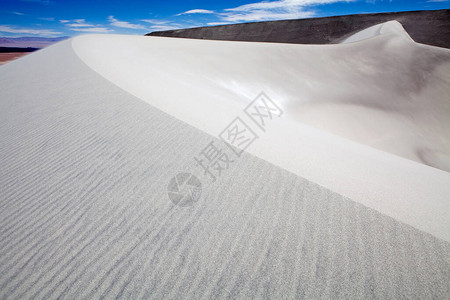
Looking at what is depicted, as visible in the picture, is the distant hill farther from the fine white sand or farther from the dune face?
the dune face

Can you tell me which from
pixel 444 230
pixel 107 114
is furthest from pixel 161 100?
pixel 444 230

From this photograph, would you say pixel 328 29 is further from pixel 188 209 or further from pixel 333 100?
pixel 188 209

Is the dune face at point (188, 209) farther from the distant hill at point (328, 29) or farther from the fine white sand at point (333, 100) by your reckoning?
the distant hill at point (328, 29)

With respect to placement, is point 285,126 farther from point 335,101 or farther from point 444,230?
point 335,101

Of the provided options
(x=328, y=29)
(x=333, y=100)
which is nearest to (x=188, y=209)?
(x=333, y=100)

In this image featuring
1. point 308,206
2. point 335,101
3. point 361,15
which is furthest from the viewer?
point 361,15

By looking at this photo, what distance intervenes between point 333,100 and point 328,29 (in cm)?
2997

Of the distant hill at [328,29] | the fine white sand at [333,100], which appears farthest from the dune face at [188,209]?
the distant hill at [328,29]

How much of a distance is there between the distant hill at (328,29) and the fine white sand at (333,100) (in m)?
19.3

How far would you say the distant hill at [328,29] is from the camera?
2536 centimetres

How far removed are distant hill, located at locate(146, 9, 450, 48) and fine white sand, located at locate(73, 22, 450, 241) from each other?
19262 mm

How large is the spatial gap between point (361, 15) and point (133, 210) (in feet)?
134

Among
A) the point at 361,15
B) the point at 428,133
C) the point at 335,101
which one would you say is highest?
the point at 361,15

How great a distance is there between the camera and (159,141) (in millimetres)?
2658
